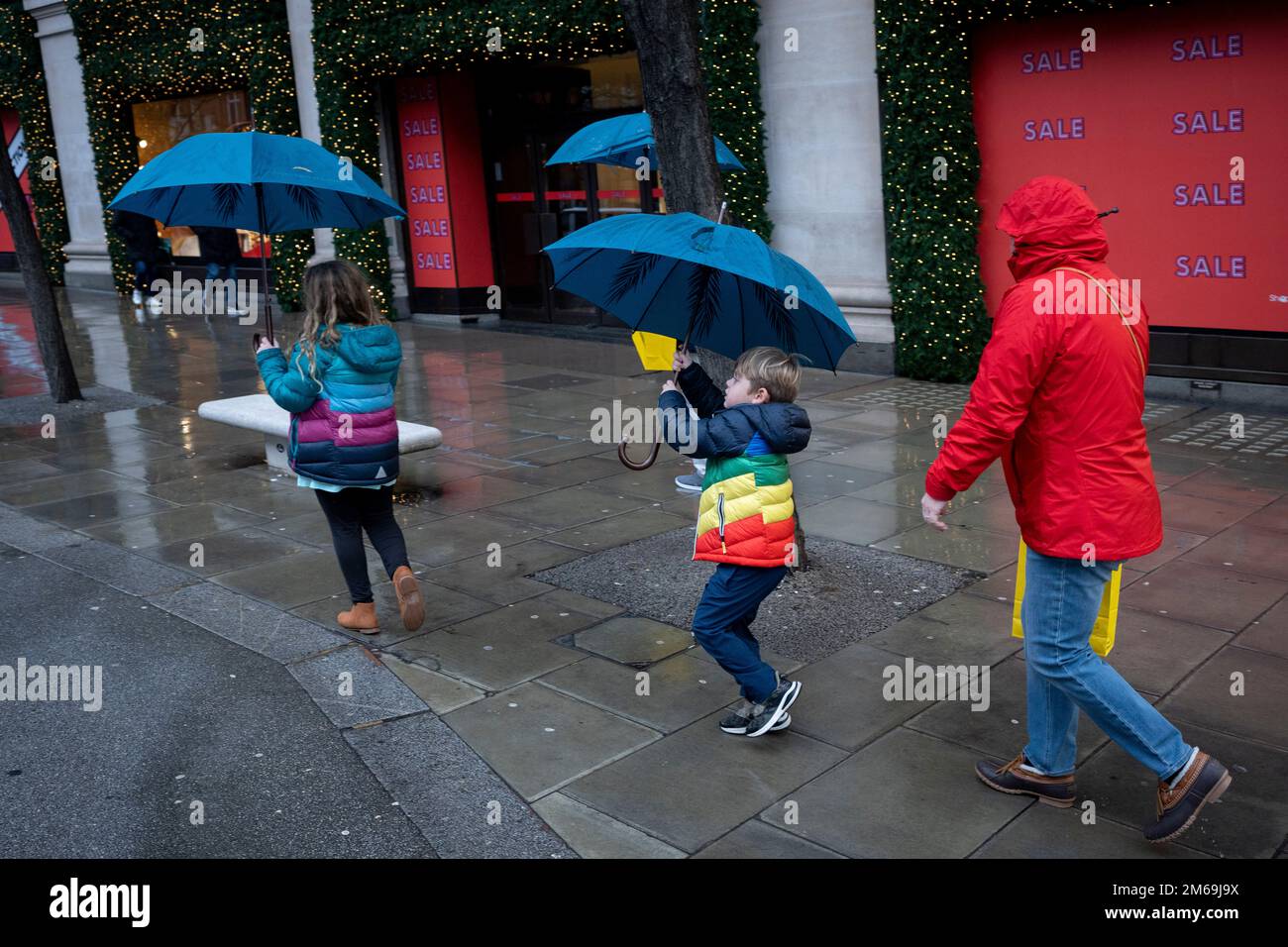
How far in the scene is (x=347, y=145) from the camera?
16.7 meters

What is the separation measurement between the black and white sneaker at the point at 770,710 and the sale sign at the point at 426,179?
13.1m

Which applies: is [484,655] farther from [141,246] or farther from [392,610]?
[141,246]

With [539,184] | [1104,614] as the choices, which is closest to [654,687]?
[1104,614]

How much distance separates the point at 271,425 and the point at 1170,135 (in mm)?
7340

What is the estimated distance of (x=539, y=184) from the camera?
1611cm

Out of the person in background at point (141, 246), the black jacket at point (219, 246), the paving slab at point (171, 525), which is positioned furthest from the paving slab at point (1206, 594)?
the person in background at point (141, 246)

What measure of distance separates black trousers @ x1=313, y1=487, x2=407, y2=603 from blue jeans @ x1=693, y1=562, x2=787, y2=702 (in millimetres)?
1799

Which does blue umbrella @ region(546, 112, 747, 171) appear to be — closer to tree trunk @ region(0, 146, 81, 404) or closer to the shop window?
tree trunk @ region(0, 146, 81, 404)

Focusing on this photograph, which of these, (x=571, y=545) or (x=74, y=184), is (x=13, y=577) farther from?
(x=74, y=184)

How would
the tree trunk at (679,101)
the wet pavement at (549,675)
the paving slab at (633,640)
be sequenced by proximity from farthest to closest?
1. the tree trunk at (679,101)
2. the paving slab at (633,640)
3. the wet pavement at (549,675)

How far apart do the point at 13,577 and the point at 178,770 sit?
2.82m

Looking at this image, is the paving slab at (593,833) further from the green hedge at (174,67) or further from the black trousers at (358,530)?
the green hedge at (174,67)

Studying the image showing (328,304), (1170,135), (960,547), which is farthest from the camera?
(1170,135)

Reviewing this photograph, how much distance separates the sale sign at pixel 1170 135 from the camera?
970 cm
